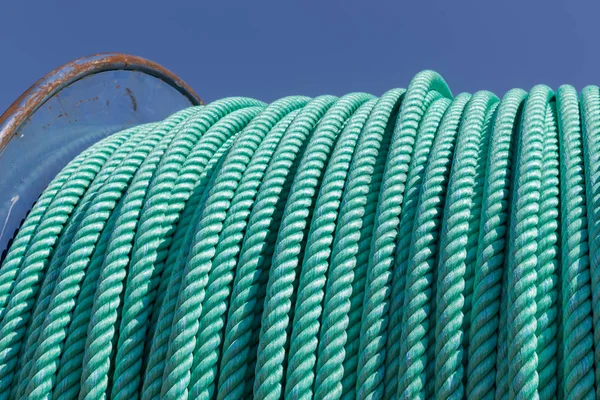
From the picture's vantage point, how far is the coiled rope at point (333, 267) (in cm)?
115

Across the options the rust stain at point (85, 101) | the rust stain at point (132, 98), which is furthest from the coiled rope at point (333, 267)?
the rust stain at point (132, 98)

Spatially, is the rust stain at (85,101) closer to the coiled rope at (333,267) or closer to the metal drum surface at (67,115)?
the metal drum surface at (67,115)

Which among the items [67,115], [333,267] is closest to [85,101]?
[67,115]

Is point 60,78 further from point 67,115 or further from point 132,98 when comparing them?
point 132,98

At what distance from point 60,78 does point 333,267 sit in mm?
1050

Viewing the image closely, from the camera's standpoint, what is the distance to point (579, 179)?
1305mm

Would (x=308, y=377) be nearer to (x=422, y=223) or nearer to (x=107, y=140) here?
(x=422, y=223)

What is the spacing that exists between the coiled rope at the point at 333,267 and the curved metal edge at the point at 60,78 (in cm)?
26

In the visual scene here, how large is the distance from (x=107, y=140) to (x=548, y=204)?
47.9 inches

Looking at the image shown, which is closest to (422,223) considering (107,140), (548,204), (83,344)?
(548,204)

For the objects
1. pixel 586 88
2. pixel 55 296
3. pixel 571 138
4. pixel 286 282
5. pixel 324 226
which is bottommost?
pixel 55 296

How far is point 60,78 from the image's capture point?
6.22 feet

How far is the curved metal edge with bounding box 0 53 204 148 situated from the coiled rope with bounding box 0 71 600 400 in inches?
10.1

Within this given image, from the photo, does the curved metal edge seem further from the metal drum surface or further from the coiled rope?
the coiled rope
